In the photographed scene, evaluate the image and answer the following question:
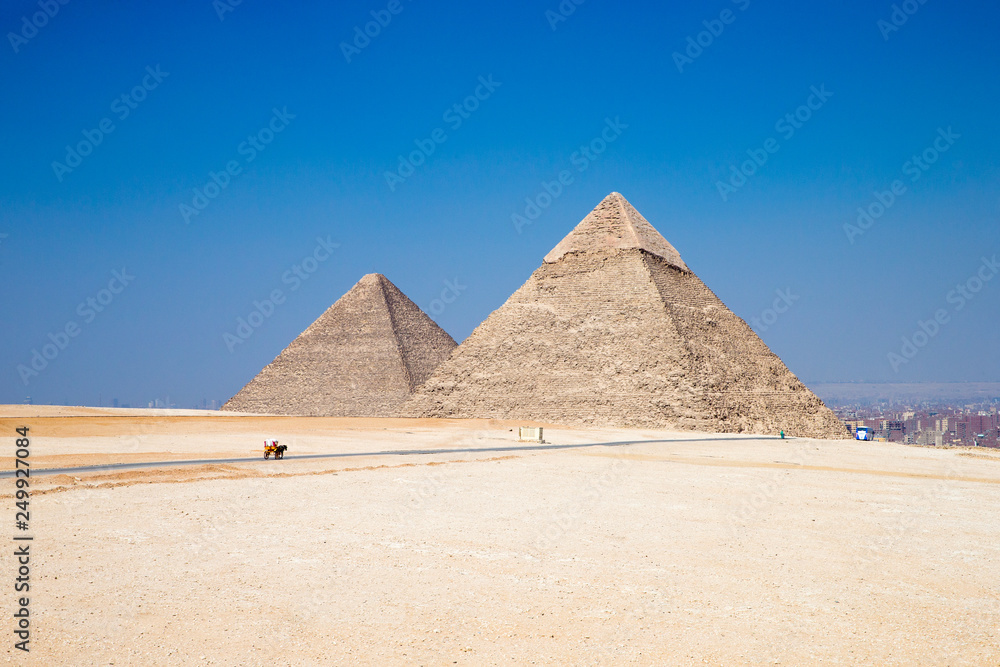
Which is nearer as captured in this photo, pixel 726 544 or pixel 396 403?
pixel 726 544

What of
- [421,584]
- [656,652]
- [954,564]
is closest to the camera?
[656,652]

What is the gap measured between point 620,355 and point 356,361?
89.6ft

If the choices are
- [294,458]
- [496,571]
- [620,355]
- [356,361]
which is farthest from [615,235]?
[496,571]

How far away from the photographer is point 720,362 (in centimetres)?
3944

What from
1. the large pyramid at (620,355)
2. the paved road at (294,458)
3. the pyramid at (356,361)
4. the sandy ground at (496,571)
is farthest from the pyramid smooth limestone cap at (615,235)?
the sandy ground at (496,571)

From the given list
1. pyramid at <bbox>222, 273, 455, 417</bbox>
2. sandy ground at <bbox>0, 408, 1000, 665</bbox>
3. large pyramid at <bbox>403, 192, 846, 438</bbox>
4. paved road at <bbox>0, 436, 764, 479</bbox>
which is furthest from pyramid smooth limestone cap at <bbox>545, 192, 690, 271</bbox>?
sandy ground at <bbox>0, 408, 1000, 665</bbox>

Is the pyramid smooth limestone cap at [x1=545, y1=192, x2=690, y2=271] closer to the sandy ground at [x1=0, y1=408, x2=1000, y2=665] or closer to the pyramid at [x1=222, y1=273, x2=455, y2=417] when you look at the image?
the pyramid at [x1=222, y1=273, x2=455, y2=417]

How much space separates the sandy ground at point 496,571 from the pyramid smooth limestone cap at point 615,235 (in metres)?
32.2

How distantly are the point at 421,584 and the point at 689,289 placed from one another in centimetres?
4048

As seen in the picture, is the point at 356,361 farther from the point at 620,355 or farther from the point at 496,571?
the point at 496,571

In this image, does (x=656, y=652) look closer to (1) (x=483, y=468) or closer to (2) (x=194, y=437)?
(1) (x=483, y=468)

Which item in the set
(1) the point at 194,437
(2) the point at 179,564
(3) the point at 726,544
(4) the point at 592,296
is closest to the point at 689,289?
(4) the point at 592,296

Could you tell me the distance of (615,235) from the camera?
45.5 meters

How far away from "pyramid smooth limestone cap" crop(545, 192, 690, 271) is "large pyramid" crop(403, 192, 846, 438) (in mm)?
92
